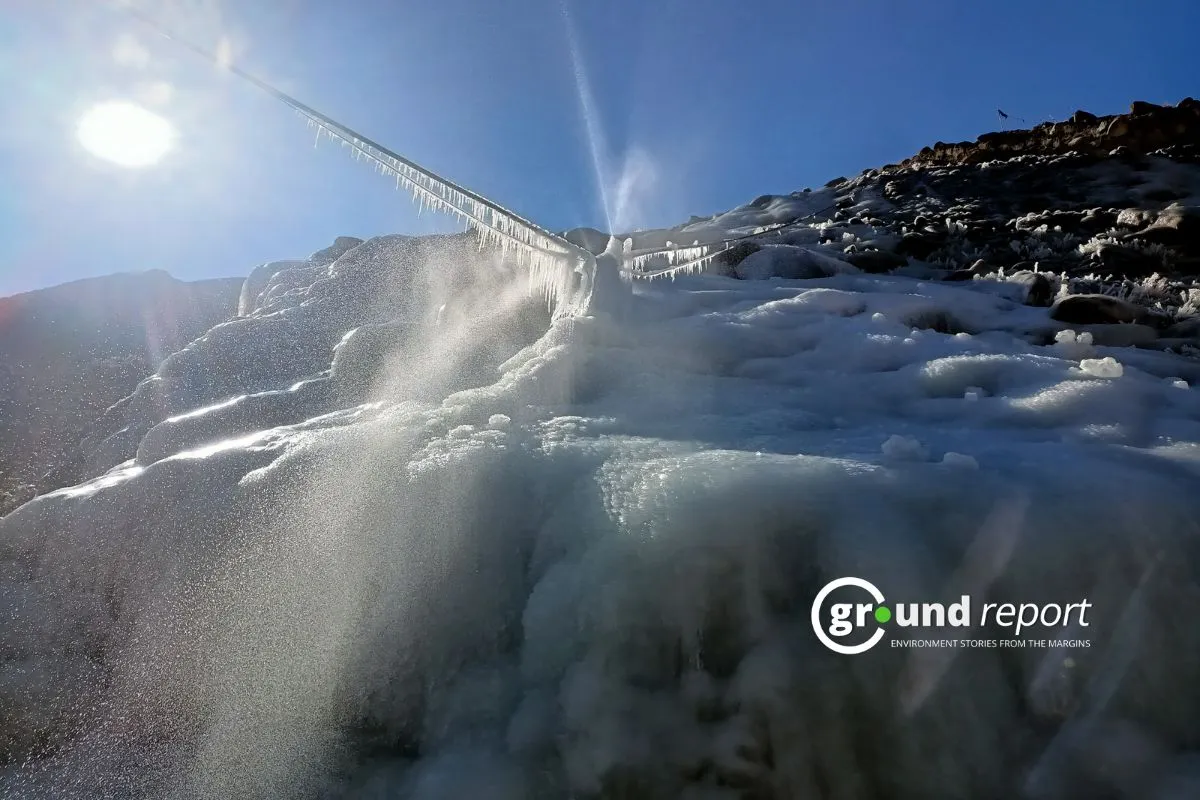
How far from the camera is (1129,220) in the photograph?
814 centimetres

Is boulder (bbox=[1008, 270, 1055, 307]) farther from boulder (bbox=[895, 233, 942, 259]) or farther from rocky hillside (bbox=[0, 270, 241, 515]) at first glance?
rocky hillside (bbox=[0, 270, 241, 515])

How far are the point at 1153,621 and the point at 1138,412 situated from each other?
1394 millimetres

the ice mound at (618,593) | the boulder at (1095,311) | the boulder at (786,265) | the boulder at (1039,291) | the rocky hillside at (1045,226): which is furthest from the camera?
the boulder at (786,265)

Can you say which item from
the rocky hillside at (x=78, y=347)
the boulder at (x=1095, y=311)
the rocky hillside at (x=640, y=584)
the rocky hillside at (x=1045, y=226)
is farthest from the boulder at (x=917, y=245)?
the rocky hillside at (x=78, y=347)

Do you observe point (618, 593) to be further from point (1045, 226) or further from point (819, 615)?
point (1045, 226)

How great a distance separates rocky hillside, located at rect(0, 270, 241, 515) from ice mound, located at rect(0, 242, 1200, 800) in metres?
6.99

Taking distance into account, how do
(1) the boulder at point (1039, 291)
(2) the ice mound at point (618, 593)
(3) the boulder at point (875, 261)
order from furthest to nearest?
(3) the boulder at point (875, 261), (1) the boulder at point (1039, 291), (2) the ice mound at point (618, 593)

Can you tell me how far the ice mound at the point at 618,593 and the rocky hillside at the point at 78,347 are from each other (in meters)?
6.99

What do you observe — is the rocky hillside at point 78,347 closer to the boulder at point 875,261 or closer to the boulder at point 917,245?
the boulder at point 875,261

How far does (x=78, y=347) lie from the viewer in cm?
1278

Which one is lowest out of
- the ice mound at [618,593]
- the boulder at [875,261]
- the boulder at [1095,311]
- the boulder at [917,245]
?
the ice mound at [618,593]

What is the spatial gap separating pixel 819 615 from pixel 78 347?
15.4 metres

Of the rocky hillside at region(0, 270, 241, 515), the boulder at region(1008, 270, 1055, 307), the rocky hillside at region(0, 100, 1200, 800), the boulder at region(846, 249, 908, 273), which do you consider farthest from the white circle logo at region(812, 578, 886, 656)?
the rocky hillside at region(0, 270, 241, 515)

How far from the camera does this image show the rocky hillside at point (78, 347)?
992 centimetres
